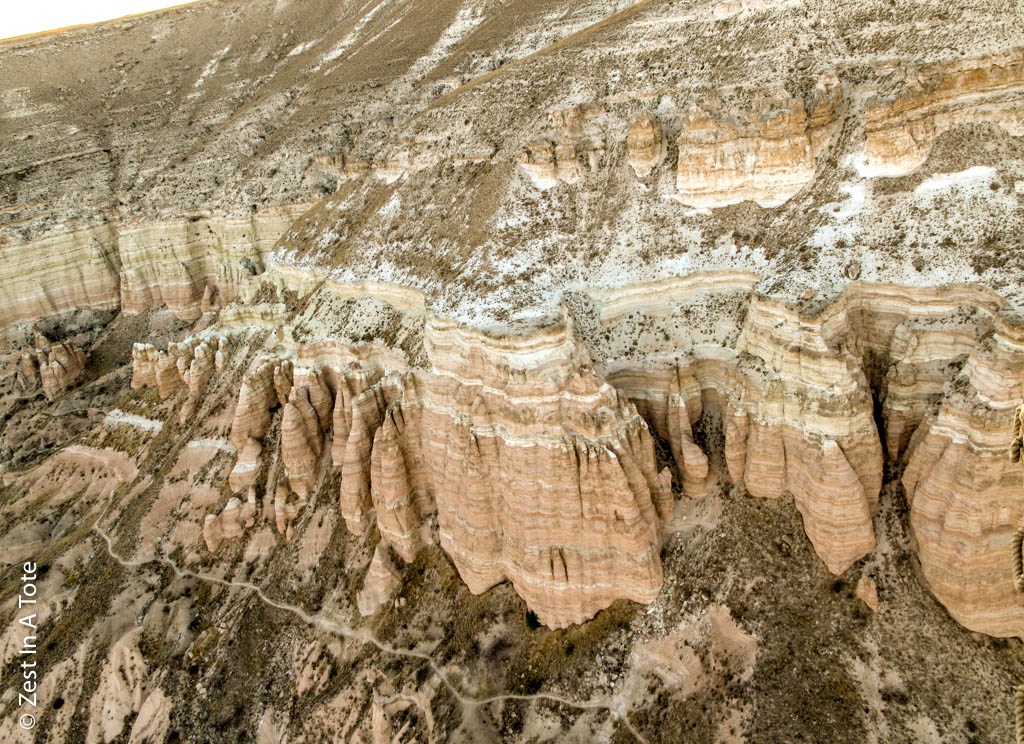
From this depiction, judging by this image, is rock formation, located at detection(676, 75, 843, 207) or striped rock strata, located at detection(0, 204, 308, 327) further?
striped rock strata, located at detection(0, 204, 308, 327)

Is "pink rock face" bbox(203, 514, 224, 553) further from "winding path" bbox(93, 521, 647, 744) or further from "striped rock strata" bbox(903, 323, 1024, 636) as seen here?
"striped rock strata" bbox(903, 323, 1024, 636)

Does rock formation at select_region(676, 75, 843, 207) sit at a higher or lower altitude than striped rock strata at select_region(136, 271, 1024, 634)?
higher

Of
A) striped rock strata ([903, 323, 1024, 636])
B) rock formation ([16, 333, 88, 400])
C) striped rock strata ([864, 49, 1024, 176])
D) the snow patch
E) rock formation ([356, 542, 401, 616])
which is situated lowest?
rock formation ([16, 333, 88, 400])

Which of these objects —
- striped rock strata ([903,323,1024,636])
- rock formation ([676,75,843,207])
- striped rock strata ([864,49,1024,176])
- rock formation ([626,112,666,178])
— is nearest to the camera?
striped rock strata ([903,323,1024,636])

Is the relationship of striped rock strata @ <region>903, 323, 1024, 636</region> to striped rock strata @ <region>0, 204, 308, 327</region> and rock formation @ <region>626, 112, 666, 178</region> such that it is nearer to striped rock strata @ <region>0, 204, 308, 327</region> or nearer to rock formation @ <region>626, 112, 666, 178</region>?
rock formation @ <region>626, 112, 666, 178</region>

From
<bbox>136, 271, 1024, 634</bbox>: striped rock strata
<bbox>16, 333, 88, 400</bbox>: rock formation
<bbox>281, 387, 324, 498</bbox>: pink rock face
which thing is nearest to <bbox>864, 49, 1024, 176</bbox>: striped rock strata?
<bbox>136, 271, 1024, 634</bbox>: striped rock strata

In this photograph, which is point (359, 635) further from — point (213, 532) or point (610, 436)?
point (610, 436)

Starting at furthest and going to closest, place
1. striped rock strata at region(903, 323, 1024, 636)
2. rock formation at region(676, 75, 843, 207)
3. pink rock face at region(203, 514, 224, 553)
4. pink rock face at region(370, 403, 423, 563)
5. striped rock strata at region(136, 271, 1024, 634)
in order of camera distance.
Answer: pink rock face at region(203, 514, 224, 553)
pink rock face at region(370, 403, 423, 563)
rock formation at region(676, 75, 843, 207)
striped rock strata at region(136, 271, 1024, 634)
striped rock strata at region(903, 323, 1024, 636)

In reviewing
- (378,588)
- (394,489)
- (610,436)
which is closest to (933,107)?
(610,436)

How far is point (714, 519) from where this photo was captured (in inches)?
1182

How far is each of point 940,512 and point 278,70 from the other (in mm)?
101914

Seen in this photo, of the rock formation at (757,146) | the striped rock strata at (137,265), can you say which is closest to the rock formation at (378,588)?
the rock formation at (757,146)

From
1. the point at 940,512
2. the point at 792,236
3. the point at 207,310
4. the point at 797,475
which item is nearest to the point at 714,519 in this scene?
the point at 797,475

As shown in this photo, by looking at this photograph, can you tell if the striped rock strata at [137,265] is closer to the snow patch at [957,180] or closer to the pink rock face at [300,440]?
the pink rock face at [300,440]
